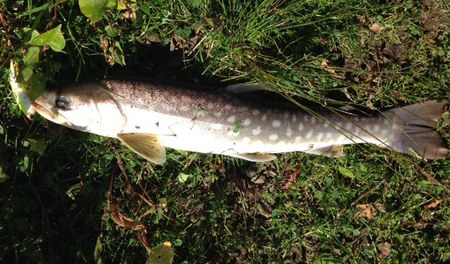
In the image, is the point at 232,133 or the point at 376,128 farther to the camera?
the point at 376,128

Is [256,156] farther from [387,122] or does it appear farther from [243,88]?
[387,122]

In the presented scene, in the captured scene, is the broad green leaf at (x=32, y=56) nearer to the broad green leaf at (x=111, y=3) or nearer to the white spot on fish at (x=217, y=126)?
the broad green leaf at (x=111, y=3)

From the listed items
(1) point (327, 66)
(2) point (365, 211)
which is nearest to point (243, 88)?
(1) point (327, 66)

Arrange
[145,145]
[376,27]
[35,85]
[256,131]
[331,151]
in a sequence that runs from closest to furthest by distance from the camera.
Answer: [35,85] < [145,145] < [256,131] < [331,151] < [376,27]

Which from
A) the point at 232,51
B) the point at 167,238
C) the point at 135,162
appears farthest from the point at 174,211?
the point at 232,51

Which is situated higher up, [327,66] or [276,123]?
[327,66]

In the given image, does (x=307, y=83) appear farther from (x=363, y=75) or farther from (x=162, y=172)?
(x=162, y=172)
